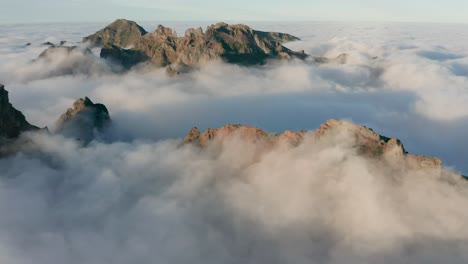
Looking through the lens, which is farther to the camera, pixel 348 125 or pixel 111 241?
pixel 348 125

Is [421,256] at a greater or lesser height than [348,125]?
lesser

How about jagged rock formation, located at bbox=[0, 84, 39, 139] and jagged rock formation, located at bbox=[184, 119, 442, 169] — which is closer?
jagged rock formation, located at bbox=[184, 119, 442, 169]

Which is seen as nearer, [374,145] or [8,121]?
[374,145]

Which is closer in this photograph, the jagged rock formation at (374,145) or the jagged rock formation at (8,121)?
the jagged rock formation at (374,145)

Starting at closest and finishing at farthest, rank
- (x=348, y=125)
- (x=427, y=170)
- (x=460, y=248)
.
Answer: (x=460, y=248) → (x=427, y=170) → (x=348, y=125)

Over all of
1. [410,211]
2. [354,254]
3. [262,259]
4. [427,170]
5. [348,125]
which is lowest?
[262,259]

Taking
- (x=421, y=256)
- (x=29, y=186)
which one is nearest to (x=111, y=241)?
(x=29, y=186)

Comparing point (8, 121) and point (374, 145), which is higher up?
point (374, 145)

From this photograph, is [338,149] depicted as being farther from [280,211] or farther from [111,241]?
[111,241]
